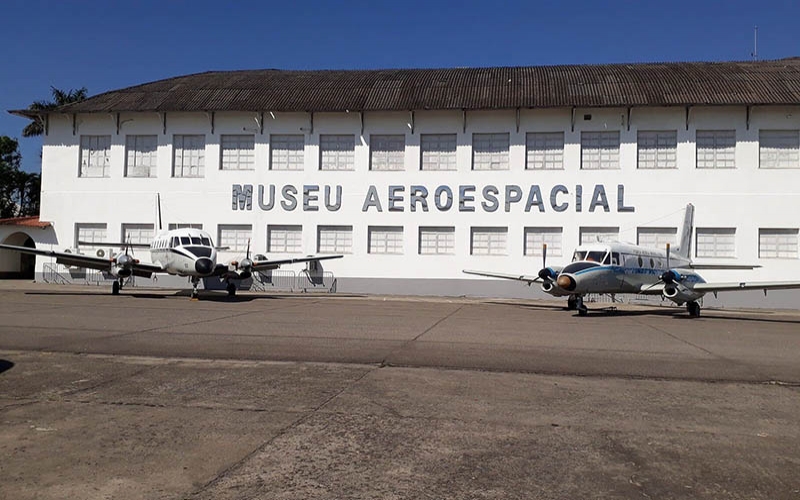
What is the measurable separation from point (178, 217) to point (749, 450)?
35828mm

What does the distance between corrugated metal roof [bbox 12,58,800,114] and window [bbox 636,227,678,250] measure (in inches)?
263

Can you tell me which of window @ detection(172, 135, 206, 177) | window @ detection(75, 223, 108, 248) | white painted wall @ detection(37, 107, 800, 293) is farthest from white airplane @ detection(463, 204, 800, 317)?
window @ detection(75, 223, 108, 248)

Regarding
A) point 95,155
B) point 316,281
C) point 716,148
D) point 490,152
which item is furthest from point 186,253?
point 716,148

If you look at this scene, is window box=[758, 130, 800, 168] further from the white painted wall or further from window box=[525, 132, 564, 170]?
window box=[525, 132, 564, 170]

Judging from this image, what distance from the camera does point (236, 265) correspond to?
92.0 ft

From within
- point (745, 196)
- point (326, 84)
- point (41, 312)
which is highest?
point (326, 84)

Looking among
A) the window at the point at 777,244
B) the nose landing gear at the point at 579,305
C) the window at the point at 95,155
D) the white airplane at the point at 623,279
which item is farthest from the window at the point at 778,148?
the window at the point at 95,155

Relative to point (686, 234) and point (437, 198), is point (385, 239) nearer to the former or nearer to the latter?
point (437, 198)

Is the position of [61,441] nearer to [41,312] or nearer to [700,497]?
[700,497]

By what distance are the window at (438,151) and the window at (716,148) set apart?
44.1 feet

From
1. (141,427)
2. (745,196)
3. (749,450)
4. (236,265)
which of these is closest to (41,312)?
(236,265)

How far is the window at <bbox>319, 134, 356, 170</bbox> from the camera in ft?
119

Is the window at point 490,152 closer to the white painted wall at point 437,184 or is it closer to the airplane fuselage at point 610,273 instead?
the white painted wall at point 437,184

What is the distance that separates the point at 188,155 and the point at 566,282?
26.3 meters
